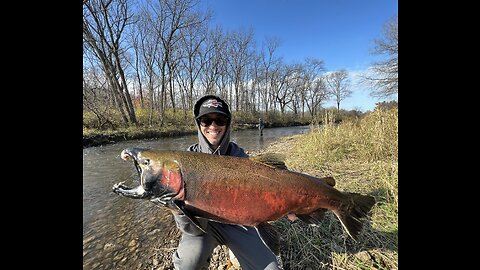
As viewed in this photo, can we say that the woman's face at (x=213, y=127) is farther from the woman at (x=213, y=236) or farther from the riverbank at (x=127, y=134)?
the riverbank at (x=127, y=134)

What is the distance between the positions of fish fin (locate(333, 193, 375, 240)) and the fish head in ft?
4.07

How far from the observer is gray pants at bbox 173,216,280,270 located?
2203mm

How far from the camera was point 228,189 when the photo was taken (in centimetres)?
166

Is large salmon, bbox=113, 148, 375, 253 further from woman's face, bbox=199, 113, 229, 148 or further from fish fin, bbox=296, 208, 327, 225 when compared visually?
woman's face, bbox=199, 113, 229, 148

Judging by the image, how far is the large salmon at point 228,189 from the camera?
5.36ft

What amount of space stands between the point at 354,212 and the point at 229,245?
123cm

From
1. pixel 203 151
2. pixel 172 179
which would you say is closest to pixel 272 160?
pixel 172 179

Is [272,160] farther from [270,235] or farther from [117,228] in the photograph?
[117,228]

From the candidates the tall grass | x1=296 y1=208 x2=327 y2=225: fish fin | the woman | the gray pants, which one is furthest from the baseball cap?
the tall grass
